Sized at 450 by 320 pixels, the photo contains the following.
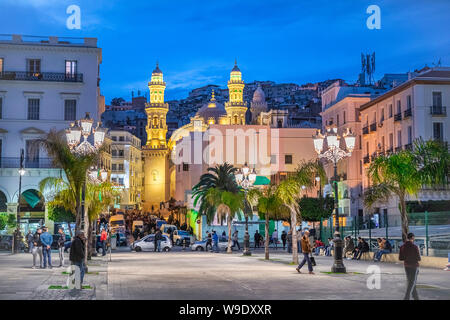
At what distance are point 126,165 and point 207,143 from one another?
29628mm

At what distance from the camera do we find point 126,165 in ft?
360

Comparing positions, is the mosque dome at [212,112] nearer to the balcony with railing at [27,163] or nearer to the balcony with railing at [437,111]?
the balcony with railing at [27,163]

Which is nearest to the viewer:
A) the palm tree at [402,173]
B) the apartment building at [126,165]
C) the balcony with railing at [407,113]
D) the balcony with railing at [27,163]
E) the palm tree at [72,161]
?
the palm tree at [72,161]

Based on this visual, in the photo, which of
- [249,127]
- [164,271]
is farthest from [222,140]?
[164,271]

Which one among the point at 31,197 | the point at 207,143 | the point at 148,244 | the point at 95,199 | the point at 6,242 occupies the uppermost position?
the point at 207,143

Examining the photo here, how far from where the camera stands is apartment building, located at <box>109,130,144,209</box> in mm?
107688

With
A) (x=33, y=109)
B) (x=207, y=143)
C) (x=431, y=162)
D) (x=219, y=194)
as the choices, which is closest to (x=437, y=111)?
(x=219, y=194)

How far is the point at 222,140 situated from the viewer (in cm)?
8150

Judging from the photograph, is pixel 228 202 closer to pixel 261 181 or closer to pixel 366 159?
pixel 366 159

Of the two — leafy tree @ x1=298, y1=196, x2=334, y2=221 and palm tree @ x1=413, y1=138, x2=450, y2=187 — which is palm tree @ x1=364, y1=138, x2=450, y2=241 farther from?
leafy tree @ x1=298, y1=196, x2=334, y2=221

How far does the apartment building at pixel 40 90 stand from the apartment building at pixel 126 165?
48.2 metres

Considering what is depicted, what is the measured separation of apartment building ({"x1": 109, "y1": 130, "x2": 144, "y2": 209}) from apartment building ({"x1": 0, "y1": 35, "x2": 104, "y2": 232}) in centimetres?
4821

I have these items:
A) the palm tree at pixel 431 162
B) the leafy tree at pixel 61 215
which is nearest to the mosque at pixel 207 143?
the leafy tree at pixel 61 215

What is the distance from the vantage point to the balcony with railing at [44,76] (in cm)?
5253
